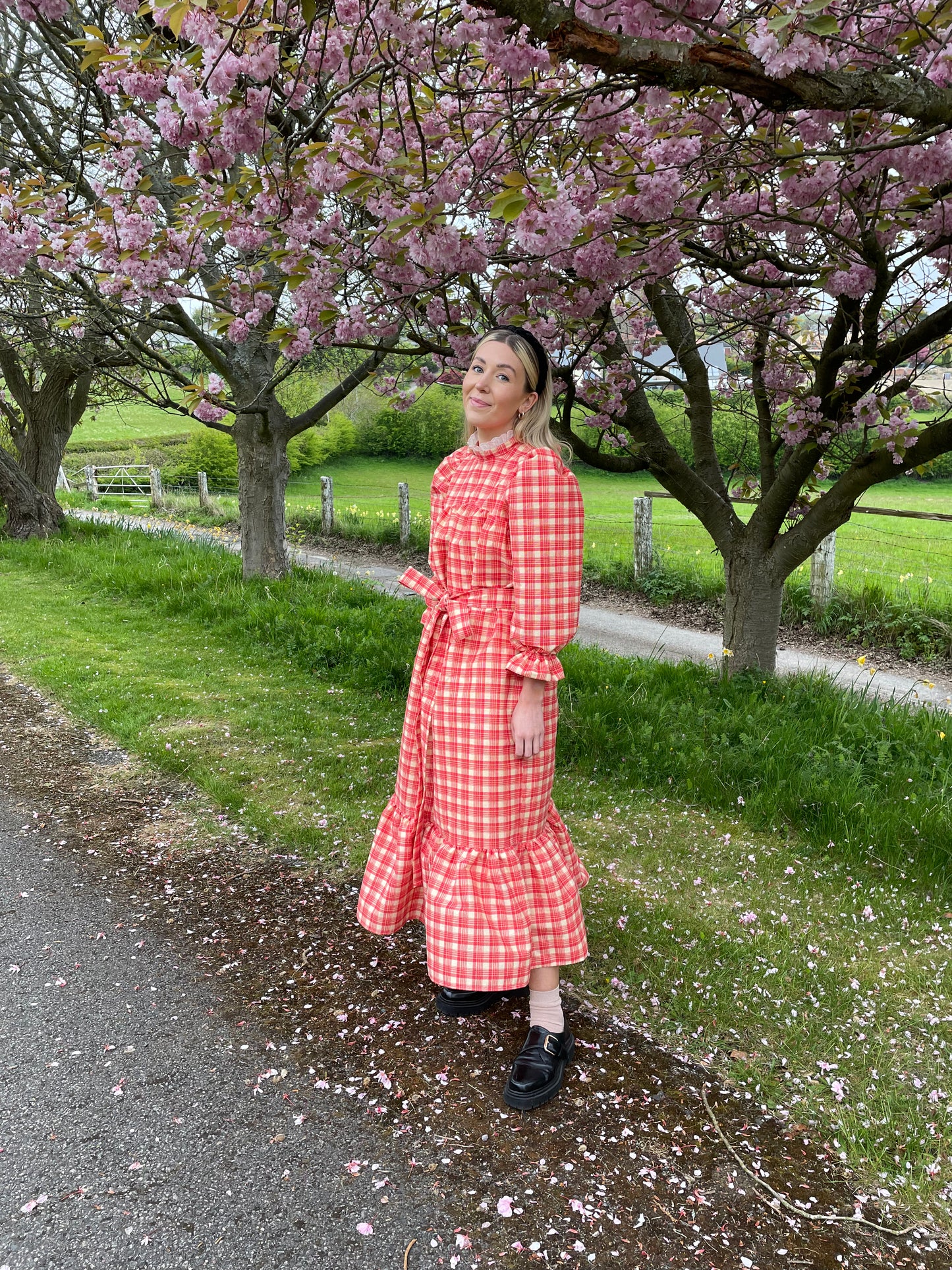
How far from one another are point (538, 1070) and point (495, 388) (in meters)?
1.89

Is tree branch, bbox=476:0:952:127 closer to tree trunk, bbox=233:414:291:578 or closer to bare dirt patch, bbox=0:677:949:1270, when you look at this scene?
bare dirt patch, bbox=0:677:949:1270

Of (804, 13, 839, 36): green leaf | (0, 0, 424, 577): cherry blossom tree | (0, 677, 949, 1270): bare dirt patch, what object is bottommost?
(0, 677, 949, 1270): bare dirt patch

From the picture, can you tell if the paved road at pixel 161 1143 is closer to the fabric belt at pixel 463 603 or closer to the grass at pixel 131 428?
the fabric belt at pixel 463 603

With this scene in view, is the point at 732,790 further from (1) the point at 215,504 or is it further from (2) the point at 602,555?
(1) the point at 215,504

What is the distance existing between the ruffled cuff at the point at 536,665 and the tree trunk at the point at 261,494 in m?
6.87

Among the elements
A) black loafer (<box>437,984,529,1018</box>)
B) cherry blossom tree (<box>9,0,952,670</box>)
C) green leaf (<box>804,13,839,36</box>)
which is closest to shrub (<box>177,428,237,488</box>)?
cherry blossom tree (<box>9,0,952,670</box>)

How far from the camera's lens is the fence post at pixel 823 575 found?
9.70m

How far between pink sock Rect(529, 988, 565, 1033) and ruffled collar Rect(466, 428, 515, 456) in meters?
1.59

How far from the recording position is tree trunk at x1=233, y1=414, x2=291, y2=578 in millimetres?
8602

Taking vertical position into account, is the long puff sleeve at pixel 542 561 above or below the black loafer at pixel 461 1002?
above

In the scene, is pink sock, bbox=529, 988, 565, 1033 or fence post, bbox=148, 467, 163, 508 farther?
fence post, bbox=148, 467, 163, 508

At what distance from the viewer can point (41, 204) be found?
12.6 ft

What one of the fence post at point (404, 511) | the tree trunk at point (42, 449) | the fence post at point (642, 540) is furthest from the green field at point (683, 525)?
the tree trunk at point (42, 449)

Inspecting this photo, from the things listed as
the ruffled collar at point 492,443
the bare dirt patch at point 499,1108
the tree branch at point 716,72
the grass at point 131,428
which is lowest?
the bare dirt patch at point 499,1108
